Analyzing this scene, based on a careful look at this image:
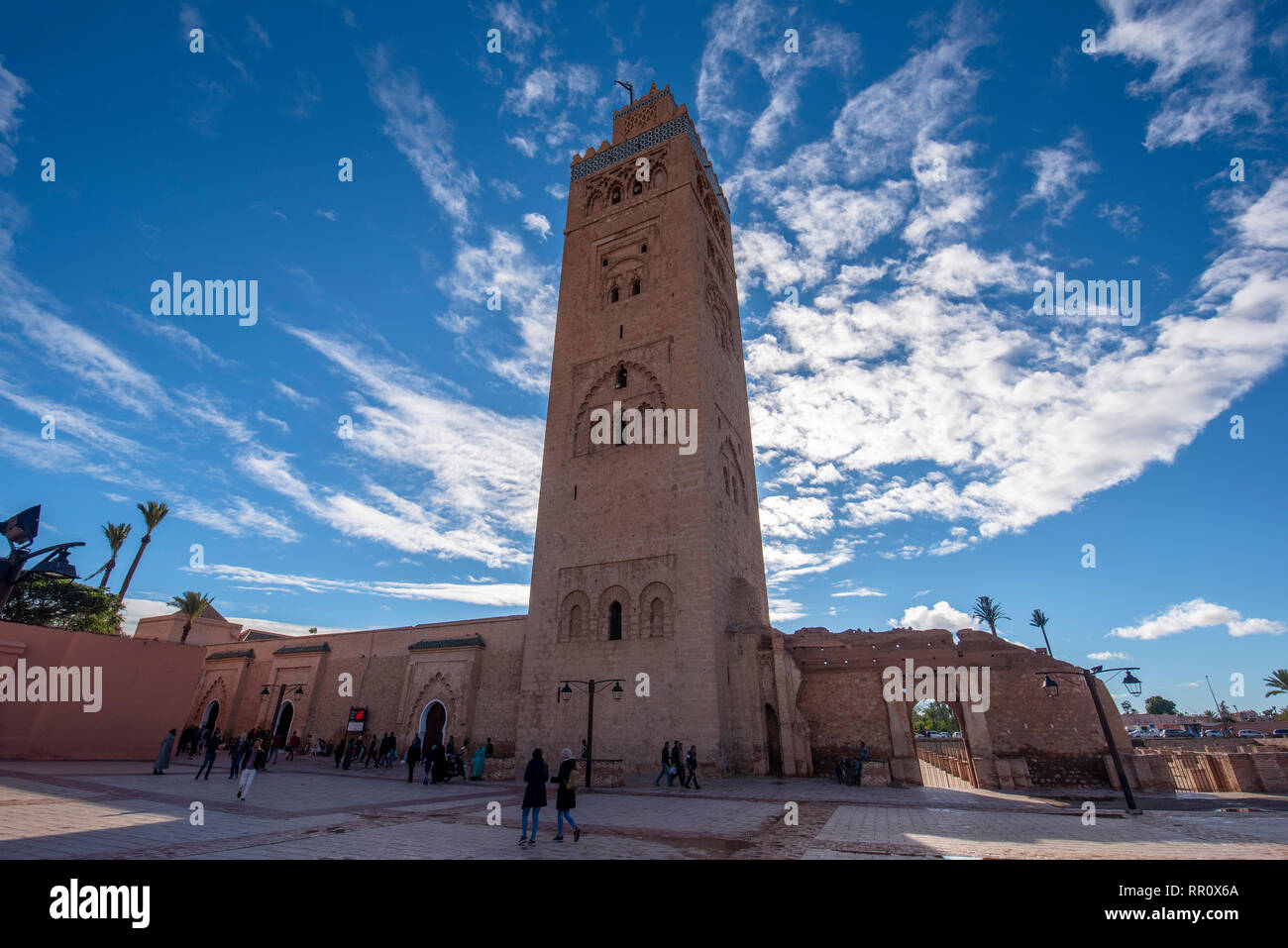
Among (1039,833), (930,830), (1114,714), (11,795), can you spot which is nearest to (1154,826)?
(1039,833)

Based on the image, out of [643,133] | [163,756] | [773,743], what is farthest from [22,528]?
[643,133]

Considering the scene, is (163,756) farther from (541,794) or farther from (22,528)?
(541,794)

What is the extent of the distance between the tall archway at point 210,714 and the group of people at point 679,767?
28.0 metres

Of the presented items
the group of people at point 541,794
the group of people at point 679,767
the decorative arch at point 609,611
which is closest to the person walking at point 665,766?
the group of people at point 679,767

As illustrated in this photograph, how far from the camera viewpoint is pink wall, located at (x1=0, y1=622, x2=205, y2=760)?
1728 cm

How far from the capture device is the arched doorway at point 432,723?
22.3 m

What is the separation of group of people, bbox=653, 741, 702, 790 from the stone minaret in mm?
785

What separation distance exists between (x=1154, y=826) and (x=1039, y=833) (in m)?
2.98

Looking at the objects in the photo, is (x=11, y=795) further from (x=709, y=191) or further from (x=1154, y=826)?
(x=709, y=191)

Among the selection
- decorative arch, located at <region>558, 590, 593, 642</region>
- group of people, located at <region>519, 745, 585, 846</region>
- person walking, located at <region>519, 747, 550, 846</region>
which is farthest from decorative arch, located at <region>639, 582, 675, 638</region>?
person walking, located at <region>519, 747, 550, 846</region>

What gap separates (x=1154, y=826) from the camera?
929 centimetres

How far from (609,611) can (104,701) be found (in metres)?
17.0
